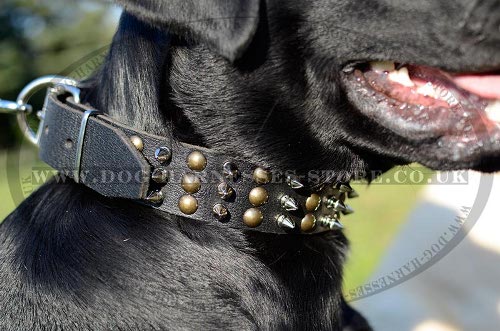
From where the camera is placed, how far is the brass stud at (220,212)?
141 centimetres

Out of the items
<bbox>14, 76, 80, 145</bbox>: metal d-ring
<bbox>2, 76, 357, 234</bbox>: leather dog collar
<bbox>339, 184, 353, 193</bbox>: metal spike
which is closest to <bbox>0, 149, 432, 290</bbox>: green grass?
<bbox>14, 76, 80, 145</bbox>: metal d-ring

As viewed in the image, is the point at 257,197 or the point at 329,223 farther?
the point at 329,223

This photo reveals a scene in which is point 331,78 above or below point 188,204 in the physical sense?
above

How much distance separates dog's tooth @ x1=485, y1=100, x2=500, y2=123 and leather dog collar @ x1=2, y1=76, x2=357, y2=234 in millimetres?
490

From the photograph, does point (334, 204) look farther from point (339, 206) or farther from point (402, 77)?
point (402, 77)

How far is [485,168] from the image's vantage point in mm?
1470

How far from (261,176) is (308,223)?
0.61ft

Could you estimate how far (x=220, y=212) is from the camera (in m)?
1.41

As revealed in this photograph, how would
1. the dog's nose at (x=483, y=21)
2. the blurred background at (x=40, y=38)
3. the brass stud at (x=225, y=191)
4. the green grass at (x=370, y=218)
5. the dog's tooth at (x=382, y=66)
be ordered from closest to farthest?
the dog's nose at (x=483, y=21), the brass stud at (x=225, y=191), the dog's tooth at (x=382, y=66), the green grass at (x=370, y=218), the blurred background at (x=40, y=38)

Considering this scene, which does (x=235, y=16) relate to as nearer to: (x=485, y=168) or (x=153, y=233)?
(x=153, y=233)

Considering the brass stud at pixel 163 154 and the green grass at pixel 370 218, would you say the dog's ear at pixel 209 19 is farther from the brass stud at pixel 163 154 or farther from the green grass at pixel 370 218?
the green grass at pixel 370 218

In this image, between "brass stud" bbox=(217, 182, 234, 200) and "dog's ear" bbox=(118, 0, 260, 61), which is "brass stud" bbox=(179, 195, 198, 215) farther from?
"dog's ear" bbox=(118, 0, 260, 61)

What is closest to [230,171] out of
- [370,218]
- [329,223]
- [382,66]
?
[329,223]

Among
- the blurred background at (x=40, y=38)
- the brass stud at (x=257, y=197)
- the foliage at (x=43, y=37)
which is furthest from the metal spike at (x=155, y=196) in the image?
the foliage at (x=43, y=37)
